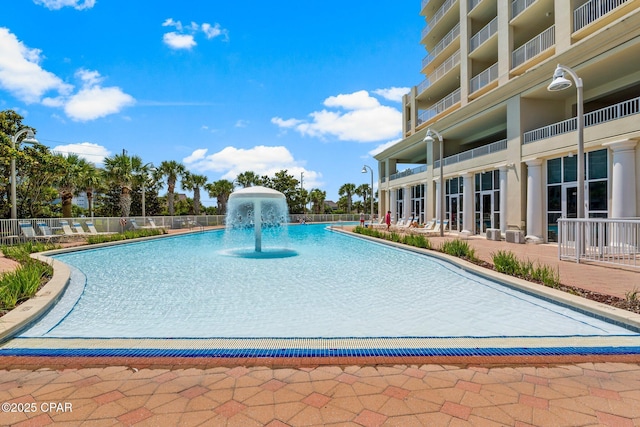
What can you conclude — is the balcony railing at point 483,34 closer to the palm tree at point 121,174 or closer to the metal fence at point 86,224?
the metal fence at point 86,224

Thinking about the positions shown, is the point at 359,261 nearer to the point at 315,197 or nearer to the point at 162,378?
→ the point at 162,378

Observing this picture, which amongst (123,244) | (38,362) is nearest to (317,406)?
(38,362)

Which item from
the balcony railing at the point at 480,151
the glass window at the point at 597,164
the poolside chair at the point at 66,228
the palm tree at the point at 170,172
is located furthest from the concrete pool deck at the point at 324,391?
the palm tree at the point at 170,172

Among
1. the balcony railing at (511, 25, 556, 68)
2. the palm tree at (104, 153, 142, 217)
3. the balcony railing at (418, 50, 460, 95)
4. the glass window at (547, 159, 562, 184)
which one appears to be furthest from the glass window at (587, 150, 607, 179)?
the palm tree at (104, 153, 142, 217)

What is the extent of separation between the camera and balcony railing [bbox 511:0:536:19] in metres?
17.2

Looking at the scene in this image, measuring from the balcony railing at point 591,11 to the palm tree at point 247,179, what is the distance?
125 feet

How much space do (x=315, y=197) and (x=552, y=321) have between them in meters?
51.6

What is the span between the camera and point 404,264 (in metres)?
10.6

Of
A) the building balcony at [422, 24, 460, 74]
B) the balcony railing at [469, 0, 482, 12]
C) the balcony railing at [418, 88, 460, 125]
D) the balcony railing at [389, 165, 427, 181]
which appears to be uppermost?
the balcony railing at [469, 0, 482, 12]

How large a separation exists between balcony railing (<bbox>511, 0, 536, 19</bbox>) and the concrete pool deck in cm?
1960

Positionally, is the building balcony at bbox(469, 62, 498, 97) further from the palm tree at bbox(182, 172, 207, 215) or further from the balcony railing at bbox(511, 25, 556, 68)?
the palm tree at bbox(182, 172, 207, 215)

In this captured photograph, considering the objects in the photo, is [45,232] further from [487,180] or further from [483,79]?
[483,79]

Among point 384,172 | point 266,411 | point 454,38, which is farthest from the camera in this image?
point 384,172

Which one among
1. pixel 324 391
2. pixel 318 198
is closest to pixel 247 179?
pixel 318 198
